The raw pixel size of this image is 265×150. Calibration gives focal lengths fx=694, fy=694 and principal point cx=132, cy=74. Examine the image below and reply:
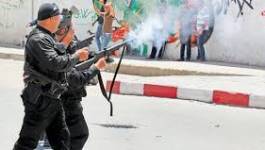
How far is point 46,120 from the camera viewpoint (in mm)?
4949

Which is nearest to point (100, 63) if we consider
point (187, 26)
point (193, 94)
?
point (193, 94)

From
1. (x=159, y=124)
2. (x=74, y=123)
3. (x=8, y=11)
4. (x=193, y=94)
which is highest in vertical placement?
(x=8, y=11)

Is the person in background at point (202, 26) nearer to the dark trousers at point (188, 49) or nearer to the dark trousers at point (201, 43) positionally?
the dark trousers at point (201, 43)

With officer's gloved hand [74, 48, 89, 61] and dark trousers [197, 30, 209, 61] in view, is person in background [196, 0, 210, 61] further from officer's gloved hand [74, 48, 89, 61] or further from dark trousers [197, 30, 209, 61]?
officer's gloved hand [74, 48, 89, 61]

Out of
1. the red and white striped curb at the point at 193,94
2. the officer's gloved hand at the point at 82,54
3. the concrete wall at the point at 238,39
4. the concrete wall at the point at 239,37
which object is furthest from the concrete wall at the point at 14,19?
the officer's gloved hand at the point at 82,54

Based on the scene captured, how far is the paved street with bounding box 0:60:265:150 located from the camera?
7.35 m

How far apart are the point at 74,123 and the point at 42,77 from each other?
0.77 m

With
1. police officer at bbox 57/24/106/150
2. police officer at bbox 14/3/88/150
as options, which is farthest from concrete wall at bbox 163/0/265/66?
police officer at bbox 14/3/88/150

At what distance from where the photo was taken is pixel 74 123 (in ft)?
18.0

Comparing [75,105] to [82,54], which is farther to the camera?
[75,105]

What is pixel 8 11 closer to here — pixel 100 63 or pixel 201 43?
pixel 201 43

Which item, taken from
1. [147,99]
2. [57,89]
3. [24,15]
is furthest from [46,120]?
[24,15]

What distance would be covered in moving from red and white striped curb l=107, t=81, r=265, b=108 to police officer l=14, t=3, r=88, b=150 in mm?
5474

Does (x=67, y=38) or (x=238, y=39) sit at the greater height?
(x=67, y=38)
